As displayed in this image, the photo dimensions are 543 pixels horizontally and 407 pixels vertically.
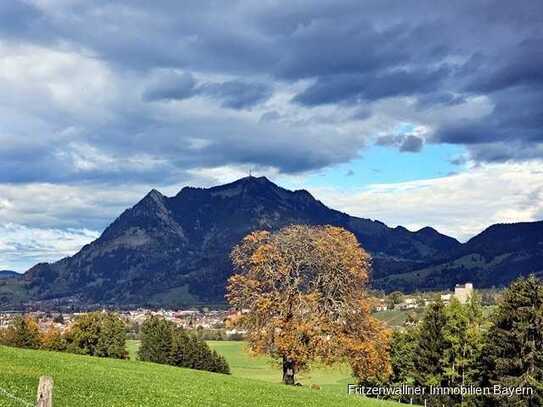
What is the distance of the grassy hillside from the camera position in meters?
33.4

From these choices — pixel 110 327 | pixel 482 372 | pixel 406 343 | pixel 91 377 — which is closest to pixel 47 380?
pixel 91 377

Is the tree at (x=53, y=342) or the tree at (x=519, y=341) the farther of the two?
the tree at (x=53, y=342)

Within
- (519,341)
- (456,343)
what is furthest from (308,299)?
(456,343)

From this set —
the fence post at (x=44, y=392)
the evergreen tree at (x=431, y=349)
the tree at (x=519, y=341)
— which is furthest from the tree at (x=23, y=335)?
the fence post at (x=44, y=392)

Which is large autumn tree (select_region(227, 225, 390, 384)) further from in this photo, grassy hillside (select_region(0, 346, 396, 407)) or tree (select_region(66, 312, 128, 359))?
tree (select_region(66, 312, 128, 359))

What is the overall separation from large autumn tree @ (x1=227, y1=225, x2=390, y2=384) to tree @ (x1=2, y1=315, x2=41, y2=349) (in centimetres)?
8047

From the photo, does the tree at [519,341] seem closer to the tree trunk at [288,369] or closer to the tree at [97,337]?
the tree trunk at [288,369]

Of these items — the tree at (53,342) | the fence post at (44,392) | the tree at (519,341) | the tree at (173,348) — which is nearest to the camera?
the fence post at (44,392)

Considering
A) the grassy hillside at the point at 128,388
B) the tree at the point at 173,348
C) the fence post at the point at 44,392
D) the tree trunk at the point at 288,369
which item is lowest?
the tree at the point at 173,348

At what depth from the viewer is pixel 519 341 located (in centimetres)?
7550

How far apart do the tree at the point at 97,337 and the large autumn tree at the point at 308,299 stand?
7158 centimetres

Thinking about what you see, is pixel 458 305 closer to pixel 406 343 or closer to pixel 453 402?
pixel 453 402

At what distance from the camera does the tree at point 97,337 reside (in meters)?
133

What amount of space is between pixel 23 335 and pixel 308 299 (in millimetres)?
90163
